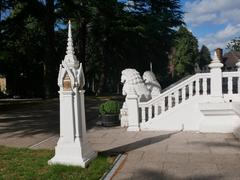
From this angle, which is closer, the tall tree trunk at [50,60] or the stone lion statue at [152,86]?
the stone lion statue at [152,86]

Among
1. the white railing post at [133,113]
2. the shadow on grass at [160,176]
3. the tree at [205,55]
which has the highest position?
the tree at [205,55]

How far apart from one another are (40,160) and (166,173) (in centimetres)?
267

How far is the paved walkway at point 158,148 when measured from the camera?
5867 millimetres

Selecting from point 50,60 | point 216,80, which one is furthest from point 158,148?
point 50,60

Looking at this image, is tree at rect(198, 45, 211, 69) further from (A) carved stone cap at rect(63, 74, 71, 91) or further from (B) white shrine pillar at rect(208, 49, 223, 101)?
(A) carved stone cap at rect(63, 74, 71, 91)

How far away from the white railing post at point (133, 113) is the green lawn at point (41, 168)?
3.68m

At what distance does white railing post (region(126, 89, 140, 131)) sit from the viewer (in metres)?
10.7

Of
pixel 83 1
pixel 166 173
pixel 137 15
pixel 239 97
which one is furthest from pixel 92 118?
pixel 137 15

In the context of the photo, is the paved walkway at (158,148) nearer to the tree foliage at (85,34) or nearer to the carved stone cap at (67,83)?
the carved stone cap at (67,83)

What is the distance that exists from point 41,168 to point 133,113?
4.88 metres

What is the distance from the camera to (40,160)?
6.80 meters

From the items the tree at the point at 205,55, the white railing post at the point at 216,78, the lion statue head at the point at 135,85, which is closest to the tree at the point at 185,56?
the tree at the point at 205,55

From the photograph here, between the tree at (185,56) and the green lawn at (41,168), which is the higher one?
the tree at (185,56)

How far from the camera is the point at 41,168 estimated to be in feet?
20.6
